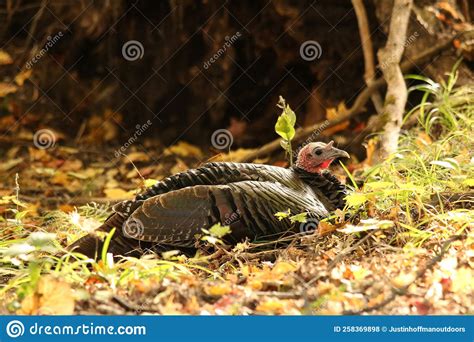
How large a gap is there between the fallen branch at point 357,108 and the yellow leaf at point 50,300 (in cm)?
399

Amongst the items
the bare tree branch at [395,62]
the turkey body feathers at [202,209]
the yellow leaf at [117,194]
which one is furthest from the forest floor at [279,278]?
the bare tree branch at [395,62]

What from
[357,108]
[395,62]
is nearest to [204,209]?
[395,62]

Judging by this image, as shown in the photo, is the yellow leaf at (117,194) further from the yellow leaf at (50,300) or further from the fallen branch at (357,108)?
the yellow leaf at (50,300)

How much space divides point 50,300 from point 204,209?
1.29 m

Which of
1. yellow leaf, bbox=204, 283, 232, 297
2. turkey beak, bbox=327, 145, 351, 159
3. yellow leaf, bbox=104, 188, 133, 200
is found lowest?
yellow leaf, bbox=204, 283, 232, 297

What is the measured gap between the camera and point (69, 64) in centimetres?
779

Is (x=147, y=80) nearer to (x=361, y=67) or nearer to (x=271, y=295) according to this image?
(x=361, y=67)

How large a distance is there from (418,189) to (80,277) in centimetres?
170

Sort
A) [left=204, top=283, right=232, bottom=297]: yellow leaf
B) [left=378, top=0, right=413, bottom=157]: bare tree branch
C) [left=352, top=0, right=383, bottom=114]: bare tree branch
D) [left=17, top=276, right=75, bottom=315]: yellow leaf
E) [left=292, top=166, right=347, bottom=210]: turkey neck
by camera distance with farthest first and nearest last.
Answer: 1. [left=352, top=0, right=383, bottom=114]: bare tree branch
2. [left=378, top=0, right=413, bottom=157]: bare tree branch
3. [left=292, top=166, right=347, bottom=210]: turkey neck
4. [left=204, top=283, right=232, bottom=297]: yellow leaf
5. [left=17, top=276, right=75, bottom=315]: yellow leaf

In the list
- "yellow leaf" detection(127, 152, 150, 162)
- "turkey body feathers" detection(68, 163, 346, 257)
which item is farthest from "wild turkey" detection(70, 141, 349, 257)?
"yellow leaf" detection(127, 152, 150, 162)

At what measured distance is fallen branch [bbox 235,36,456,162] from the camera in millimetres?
6624

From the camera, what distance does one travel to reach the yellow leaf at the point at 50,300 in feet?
8.48

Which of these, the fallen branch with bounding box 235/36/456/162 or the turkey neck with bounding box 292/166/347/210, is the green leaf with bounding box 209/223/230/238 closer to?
the turkey neck with bounding box 292/166/347/210

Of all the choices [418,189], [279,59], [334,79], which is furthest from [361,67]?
[418,189]
